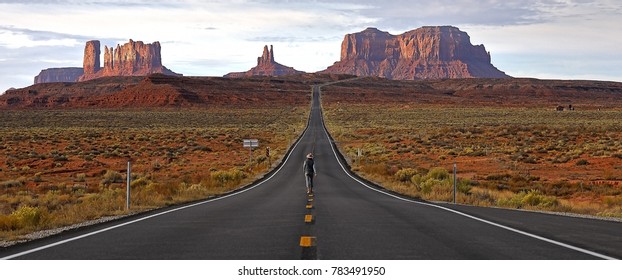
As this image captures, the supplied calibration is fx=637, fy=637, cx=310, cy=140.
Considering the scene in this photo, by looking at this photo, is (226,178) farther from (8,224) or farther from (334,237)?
(334,237)

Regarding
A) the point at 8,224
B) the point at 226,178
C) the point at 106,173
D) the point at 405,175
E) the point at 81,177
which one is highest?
the point at 8,224

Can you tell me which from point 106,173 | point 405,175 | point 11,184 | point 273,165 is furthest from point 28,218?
point 273,165

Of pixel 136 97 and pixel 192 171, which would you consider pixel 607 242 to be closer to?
pixel 192 171

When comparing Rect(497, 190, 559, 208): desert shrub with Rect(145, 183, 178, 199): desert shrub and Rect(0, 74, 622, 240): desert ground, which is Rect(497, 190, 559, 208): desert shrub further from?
Rect(145, 183, 178, 199): desert shrub

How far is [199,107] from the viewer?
514ft

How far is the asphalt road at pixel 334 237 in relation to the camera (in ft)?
26.8

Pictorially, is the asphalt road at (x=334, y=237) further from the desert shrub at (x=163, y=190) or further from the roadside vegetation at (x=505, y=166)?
the roadside vegetation at (x=505, y=166)

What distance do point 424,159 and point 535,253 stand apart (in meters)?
37.0

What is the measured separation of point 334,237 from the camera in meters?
9.79

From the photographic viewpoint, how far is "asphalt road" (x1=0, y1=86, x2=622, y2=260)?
8.16 m

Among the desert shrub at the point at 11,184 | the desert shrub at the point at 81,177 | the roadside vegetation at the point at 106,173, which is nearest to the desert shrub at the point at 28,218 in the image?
the roadside vegetation at the point at 106,173

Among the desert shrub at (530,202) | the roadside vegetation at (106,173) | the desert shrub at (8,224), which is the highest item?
the desert shrub at (8,224)

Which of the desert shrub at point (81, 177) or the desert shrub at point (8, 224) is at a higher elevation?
the desert shrub at point (8, 224)

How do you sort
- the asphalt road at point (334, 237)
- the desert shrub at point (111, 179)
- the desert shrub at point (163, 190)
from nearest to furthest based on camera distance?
1. the asphalt road at point (334, 237)
2. the desert shrub at point (163, 190)
3. the desert shrub at point (111, 179)
